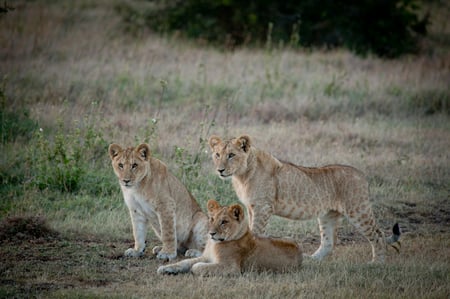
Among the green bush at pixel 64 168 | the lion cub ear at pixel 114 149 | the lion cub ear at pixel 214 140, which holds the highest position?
the lion cub ear at pixel 214 140

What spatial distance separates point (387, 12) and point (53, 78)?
28.8 feet

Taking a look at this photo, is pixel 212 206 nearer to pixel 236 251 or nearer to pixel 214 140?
pixel 236 251

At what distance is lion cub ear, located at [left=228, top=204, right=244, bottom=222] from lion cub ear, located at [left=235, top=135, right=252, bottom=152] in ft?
3.31

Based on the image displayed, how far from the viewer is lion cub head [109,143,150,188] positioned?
7.21m

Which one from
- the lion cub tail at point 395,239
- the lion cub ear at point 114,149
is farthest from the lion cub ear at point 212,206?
the lion cub tail at point 395,239

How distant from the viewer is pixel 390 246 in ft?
27.0

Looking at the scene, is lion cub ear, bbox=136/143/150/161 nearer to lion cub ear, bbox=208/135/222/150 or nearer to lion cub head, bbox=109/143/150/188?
lion cub head, bbox=109/143/150/188

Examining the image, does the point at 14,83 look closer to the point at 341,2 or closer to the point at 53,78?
the point at 53,78

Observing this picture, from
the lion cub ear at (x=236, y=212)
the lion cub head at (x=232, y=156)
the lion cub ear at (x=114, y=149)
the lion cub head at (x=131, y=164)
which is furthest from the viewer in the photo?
the lion cub head at (x=232, y=156)

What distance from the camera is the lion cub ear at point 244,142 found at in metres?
7.52

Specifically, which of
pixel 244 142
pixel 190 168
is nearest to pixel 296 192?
pixel 244 142

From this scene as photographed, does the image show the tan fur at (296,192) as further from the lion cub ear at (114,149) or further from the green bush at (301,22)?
the green bush at (301,22)

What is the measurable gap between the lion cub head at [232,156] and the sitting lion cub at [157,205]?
0.52m

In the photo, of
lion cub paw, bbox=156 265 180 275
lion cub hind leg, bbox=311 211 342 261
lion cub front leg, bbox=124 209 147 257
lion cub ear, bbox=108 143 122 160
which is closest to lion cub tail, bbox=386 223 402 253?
lion cub hind leg, bbox=311 211 342 261
